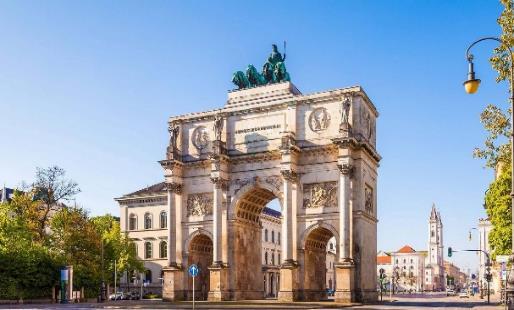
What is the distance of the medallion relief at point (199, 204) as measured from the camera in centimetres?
5478

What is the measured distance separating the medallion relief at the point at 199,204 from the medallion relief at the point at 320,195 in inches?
360

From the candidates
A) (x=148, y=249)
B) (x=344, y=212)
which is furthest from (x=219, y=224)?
(x=148, y=249)

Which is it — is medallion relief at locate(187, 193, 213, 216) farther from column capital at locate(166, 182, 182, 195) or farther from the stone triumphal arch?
column capital at locate(166, 182, 182, 195)

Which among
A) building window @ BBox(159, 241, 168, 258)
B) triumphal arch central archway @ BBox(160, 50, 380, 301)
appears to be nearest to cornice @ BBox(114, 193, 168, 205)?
building window @ BBox(159, 241, 168, 258)

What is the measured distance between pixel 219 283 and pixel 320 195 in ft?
36.1

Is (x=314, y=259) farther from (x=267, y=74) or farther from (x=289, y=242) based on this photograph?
(x=267, y=74)

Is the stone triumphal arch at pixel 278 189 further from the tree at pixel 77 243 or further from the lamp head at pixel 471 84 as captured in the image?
the lamp head at pixel 471 84

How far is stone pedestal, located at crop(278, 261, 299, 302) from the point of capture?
48.0 metres

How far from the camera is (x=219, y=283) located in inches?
2015

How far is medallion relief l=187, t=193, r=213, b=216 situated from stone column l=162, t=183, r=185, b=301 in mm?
893

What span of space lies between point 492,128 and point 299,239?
891 inches

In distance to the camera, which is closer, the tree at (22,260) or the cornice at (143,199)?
the tree at (22,260)

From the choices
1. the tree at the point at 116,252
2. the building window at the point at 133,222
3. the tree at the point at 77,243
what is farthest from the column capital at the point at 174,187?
the building window at the point at 133,222

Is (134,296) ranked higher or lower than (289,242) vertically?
lower
